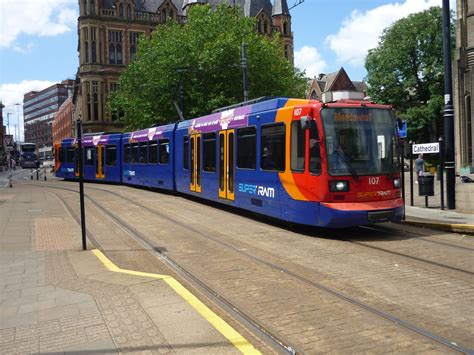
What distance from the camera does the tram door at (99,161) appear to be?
29.0 meters

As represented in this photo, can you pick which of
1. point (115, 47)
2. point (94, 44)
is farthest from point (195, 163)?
point (115, 47)

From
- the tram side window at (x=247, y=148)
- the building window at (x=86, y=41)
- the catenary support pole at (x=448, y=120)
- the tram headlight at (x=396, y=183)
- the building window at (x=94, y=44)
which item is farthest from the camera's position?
the building window at (x=94, y=44)

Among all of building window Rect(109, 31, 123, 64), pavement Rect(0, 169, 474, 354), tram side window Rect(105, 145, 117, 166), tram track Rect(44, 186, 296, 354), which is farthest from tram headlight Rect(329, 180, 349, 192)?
building window Rect(109, 31, 123, 64)

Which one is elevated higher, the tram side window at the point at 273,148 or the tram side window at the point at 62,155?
the tram side window at the point at 62,155

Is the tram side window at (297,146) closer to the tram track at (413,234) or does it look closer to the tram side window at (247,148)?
the tram side window at (247,148)

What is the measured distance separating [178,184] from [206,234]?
28.3ft

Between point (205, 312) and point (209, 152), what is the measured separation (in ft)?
34.7

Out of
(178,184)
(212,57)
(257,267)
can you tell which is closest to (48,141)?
(212,57)

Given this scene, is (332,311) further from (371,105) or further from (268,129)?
(268,129)

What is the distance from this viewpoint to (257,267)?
7.66 metres

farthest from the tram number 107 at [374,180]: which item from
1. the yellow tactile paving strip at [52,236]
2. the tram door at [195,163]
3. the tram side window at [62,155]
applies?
the tram side window at [62,155]

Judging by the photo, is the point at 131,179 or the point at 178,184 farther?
the point at 131,179

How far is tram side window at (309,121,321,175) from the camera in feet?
32.9

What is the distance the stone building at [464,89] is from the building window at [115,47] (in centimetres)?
4918
